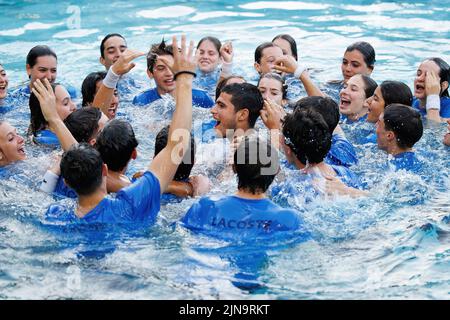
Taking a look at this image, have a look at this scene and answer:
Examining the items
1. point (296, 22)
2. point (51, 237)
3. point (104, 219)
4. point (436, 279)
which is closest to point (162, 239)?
point (104, 219)

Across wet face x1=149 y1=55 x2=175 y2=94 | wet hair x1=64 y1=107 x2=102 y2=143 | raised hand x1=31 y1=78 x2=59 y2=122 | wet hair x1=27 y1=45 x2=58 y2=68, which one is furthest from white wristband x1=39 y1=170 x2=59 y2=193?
wet hair x1=27 y1=45 x2=58 y2=68

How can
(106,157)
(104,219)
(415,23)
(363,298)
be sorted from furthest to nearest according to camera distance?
(415,23) → (106,157) → (104,219) → (363,298)

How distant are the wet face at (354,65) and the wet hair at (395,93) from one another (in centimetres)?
129

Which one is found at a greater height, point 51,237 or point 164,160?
point 164,160

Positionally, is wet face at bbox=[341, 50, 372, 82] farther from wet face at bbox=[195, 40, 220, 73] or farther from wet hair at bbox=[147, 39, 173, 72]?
wet hair at bbox=[147, 39, 173, 72]

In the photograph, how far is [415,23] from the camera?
12.8 meters

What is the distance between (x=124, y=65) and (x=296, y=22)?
642 cm

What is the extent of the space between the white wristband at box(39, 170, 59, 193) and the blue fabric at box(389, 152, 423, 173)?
9.72 feet

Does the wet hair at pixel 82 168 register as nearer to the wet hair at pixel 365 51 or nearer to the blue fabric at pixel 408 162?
the blue fabric at pixel 408 162

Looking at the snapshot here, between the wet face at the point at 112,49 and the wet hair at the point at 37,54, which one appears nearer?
the wet hair at the point at 37,54

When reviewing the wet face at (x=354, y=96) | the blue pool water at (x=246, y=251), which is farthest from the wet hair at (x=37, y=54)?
the wet face at (x=354, y=96)

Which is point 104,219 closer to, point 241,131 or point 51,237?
point 51,237

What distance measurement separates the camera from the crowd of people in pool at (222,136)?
5266 millimetres

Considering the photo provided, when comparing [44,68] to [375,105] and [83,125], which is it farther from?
[375,105]
